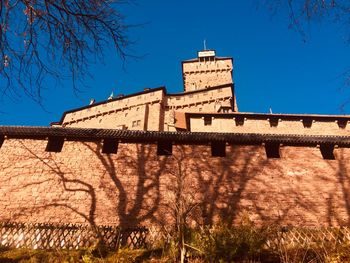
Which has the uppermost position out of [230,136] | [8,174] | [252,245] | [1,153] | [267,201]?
[230,136]

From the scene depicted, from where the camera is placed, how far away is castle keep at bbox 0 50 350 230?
36.1 feet

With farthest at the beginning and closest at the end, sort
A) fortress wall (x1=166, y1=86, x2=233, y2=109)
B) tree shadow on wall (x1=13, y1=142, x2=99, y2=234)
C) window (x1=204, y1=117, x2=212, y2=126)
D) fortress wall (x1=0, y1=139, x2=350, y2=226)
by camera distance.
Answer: fortress wall (x1=166, y1=86, x2=233, y2=109) → window (x1=204, y1=117, x2=212, y2=126) → fortress wall (x1=0, y1=139, x2=350, y2=226) → tree shadow on wall (x1=13, y1=142, x2=99, y2=234)

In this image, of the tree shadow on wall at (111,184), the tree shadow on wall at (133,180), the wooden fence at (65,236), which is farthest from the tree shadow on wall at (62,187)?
the wooden fence at (65,236)

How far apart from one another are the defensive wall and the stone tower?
28.2 meters

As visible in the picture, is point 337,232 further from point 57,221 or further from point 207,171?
point 57,221

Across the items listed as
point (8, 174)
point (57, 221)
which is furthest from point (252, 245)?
point (8, 174)

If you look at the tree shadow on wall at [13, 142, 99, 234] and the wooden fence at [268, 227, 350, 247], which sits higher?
the tree shadow on wall at [13, 142, 99, 234]

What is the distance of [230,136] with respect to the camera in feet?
43.2

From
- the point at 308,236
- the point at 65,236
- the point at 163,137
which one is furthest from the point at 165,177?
the point at 308,236

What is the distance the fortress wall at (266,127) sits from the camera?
73.6 ft

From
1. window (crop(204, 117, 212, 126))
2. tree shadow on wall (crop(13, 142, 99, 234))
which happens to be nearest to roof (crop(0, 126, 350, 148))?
tree shadow on wall (crop(13, 142, 99, 234))

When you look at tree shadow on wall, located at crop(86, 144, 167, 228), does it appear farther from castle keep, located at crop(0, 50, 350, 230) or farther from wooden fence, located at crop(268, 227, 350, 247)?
wooden fence, located at crop(268, 227, 350, 247)

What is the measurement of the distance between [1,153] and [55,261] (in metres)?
8.14

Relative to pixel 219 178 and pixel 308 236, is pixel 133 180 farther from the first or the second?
pixel 308 236
